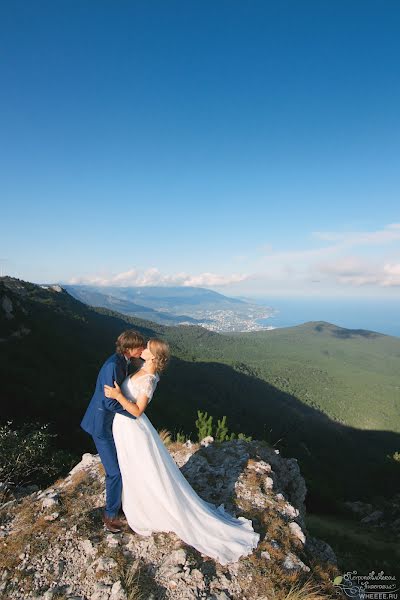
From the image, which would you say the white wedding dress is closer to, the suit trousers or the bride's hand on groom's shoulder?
the suit trousers

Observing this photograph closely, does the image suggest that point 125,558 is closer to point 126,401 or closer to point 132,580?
point 132,580

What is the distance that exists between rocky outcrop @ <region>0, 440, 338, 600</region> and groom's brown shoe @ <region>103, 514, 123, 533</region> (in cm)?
12

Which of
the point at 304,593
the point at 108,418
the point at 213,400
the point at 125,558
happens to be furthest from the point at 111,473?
the point at 213,400

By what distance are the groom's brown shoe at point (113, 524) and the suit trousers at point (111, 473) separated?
7 cm

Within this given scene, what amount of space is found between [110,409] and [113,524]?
232 centimetres

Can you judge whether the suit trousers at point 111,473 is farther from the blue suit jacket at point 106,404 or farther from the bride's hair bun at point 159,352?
the bride's hair bun at point 159,352

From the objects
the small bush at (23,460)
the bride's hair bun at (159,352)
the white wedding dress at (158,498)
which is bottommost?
the small bush at (23,460)

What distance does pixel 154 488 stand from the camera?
533cm

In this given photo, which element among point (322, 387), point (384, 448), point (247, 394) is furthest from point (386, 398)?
point (247, 394)

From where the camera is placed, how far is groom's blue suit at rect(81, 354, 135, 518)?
5113 mm

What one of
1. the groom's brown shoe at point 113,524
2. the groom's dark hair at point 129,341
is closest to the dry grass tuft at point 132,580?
the groom's brown shoe at point 113,524

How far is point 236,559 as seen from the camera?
17.5ft

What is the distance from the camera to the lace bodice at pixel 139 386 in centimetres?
504

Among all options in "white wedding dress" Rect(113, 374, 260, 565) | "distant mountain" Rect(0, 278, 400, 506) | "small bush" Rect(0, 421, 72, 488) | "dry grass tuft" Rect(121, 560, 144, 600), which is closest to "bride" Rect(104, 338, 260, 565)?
"white wedding dress" Rect(113, 374, 260, 565)
